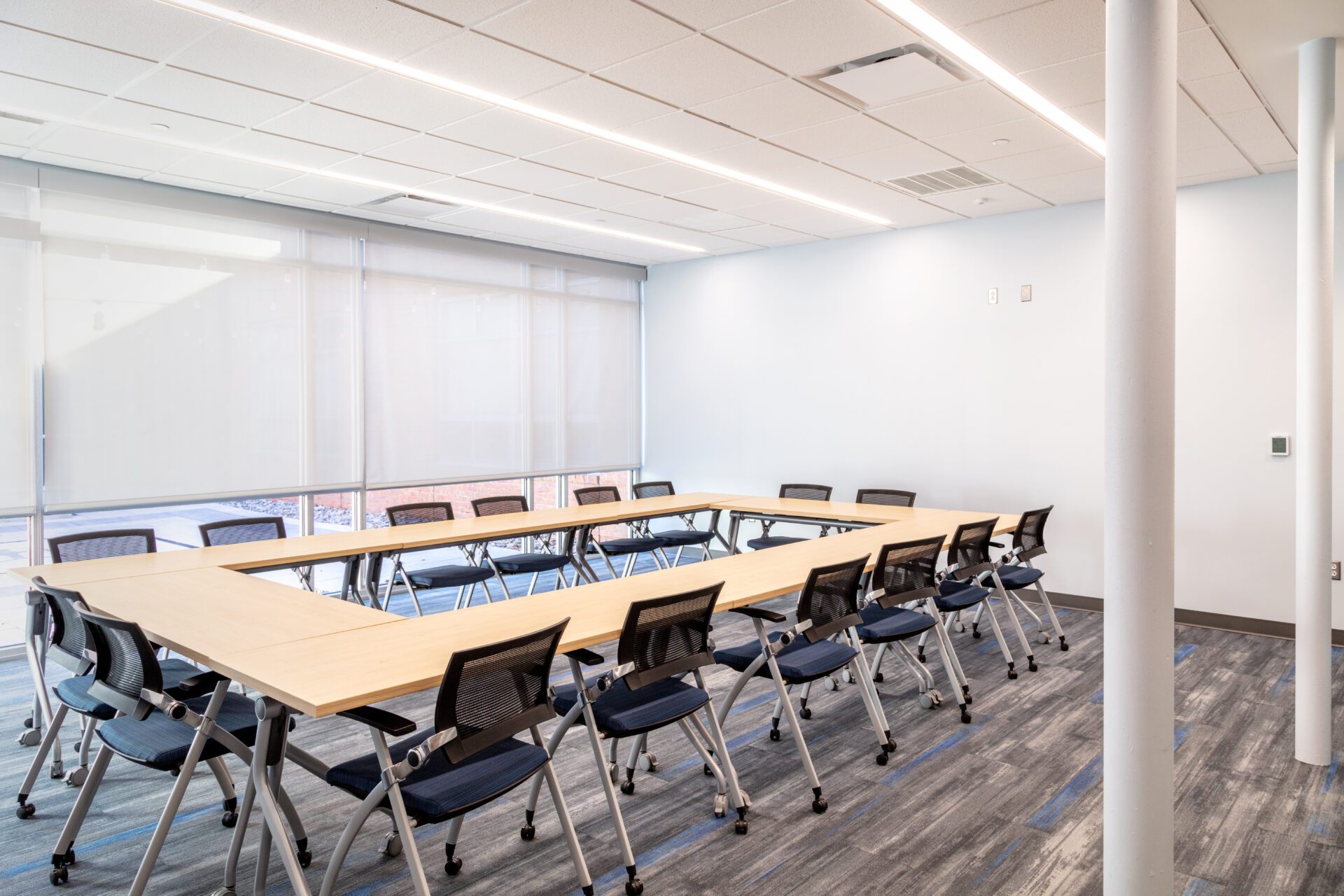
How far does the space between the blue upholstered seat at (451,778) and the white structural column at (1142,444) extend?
1627mm

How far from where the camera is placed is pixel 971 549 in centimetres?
502

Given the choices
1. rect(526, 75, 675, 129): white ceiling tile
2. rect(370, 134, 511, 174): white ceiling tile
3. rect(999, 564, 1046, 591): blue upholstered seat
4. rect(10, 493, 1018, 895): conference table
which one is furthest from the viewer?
rect(999, 564, 1046, 591): blue upholstered seat

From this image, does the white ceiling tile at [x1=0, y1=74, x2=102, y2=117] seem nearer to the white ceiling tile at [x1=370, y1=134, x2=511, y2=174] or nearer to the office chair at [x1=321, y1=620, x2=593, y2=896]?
the white ceiling tile at [x1=370, y1=134, x2=511, y2=174]

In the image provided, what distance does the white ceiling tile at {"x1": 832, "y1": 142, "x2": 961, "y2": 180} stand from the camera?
5.26m

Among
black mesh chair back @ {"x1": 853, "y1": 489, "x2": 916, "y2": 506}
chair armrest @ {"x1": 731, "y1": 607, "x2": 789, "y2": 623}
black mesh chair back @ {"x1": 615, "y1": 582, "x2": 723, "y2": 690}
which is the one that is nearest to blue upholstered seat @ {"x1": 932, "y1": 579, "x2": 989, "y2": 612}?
chair armrest @ {"x1": 731, "y1": 607, "x2": 789, "y2": 623}

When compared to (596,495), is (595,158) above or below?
above

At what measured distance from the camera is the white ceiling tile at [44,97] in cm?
412

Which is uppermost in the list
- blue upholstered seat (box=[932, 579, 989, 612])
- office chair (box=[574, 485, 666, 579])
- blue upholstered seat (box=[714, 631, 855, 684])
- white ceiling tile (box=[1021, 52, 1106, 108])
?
white ceiling tile (box=[1021, 52, 1106, 108])

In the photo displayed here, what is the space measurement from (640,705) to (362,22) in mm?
2987

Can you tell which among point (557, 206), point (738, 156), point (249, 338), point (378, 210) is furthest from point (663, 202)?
point (249, 338)

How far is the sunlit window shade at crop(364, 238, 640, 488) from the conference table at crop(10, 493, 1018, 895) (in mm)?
2092

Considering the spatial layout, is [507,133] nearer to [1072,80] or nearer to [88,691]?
[1072,80]

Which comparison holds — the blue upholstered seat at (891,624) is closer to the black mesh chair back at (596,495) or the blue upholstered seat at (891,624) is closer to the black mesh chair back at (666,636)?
the black mesh chair back at (666,636)

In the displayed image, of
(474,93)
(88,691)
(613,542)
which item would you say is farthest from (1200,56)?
(88,691)
